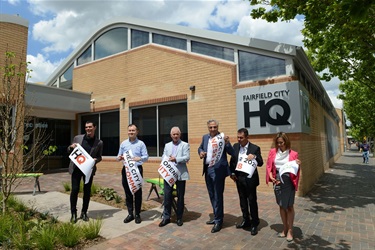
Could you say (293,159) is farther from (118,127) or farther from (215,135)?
(118,127)

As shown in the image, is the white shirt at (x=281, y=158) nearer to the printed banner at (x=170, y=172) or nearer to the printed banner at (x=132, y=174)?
the printed banner at (x=170, y=172)

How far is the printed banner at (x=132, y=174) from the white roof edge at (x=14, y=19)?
938 centimetres

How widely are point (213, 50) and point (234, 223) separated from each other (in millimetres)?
6419

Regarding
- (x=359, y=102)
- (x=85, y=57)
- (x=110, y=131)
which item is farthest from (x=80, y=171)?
(x=359, y=102)

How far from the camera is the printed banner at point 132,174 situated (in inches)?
198

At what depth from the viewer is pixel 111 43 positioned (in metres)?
13.0

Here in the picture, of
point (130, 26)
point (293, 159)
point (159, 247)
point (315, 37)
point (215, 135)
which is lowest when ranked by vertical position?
point (159, 247)

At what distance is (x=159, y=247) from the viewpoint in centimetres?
405

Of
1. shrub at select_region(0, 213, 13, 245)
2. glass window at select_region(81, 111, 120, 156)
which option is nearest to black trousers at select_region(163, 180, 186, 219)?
shrub at select_region(0, 213, 13, 245)

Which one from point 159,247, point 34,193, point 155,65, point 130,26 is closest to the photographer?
point 159,247

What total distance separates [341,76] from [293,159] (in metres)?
10.7

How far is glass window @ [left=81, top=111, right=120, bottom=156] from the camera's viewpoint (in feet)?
40.1

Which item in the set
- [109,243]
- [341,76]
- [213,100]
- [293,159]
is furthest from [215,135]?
[341,76]

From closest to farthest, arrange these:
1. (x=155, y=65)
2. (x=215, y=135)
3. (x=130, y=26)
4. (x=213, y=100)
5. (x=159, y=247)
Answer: (x=159, y=247) → (x=215, y=135) → (x=213, y=100) → (x=155, y=65) → (x=130, y=26)
